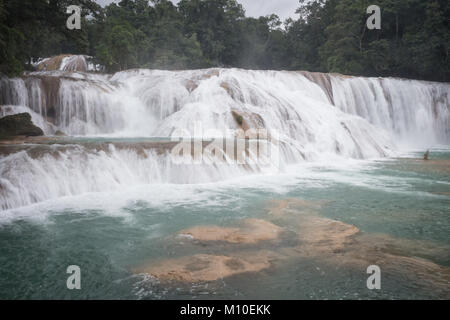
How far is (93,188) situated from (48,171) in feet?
2.93

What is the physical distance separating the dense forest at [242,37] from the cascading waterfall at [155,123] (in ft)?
7.05

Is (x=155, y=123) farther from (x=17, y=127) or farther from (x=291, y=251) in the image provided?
(x=291, y=251)

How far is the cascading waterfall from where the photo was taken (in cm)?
675

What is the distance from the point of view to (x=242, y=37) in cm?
4031

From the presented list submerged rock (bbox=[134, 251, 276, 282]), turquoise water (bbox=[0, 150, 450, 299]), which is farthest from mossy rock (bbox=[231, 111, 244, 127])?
submerged rock (bbox=[134, 251, 276, 282])

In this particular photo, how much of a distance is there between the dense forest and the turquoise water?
414cm

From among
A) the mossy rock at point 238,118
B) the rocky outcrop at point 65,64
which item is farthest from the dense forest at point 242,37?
the mossy rock at point 238,118

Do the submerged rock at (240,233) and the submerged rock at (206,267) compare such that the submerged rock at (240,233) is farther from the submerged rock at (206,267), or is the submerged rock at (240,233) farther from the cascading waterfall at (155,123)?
the cascading waterfall at (155,123)

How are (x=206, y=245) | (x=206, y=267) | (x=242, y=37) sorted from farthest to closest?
(x=242, y=37), (x=206, y=245), (x=206, y=267)

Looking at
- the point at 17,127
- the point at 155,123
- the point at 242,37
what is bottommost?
the point at 17,127

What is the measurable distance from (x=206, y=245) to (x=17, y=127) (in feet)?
28.2

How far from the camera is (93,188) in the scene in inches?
274

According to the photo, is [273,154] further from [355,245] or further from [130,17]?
[130,17]

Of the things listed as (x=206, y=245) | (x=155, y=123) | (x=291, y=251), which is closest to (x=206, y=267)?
(x=206, y=245)
